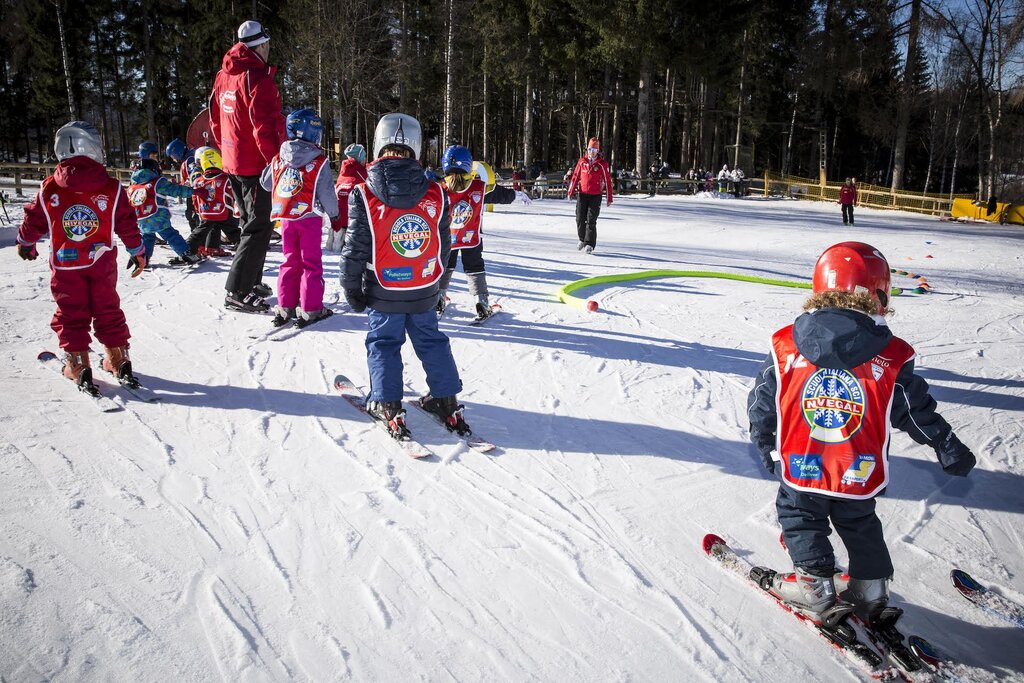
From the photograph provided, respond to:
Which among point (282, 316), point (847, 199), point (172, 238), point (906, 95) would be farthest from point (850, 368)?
point (906, 95)

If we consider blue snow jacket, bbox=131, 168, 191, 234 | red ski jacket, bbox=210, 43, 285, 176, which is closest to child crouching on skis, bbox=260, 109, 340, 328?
red ski jacket, bbox=210, 43, 285, 176

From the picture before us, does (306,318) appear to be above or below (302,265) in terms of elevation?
below

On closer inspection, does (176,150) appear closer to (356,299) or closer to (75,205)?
(75,205)

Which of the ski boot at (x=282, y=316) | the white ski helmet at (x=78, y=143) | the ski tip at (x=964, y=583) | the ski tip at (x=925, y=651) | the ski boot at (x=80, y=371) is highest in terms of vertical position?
the white ski helmet at (x=78, y=143)

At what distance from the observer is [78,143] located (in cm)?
421

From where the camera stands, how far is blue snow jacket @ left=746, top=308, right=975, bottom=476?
221 cm

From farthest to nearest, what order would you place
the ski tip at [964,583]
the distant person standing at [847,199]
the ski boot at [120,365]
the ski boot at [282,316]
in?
the distant person standing at [847,199]
the ski boot at [282,316]
the ski boot at [120,365]
the ski tip at [964,583]

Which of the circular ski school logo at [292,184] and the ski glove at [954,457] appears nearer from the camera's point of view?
the ski glove at [954,457]

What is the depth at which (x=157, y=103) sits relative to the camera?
38469 millimetres

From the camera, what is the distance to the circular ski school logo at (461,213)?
6.16 metres

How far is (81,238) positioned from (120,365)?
0.88 meters

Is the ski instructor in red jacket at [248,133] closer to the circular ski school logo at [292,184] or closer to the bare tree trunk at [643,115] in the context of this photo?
the circular ski school logo at [292,184]

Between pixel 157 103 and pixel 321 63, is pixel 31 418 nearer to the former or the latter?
pixel 321 63

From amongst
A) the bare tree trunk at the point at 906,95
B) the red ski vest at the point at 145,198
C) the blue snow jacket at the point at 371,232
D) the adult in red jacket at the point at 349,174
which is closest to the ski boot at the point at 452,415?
the blue snow jacket at the point at 371,232
